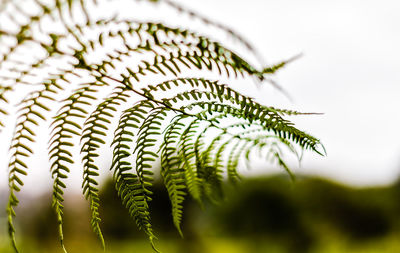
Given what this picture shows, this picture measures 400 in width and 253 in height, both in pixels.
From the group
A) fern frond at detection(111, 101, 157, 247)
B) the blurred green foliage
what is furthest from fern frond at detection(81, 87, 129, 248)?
the blurred green foliage

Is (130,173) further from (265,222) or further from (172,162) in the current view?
(265,222)

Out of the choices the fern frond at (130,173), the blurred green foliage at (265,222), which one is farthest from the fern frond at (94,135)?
the blurred green foliage at (265,222)

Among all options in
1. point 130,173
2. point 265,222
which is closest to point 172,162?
point 130,173

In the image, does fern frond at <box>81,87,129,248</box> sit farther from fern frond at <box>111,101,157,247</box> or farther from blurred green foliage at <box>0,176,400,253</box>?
blurred green foliage at <box>0,176,400,253</box>

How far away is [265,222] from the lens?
14797 millimetres

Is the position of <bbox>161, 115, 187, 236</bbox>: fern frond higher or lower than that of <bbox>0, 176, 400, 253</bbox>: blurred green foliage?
lower

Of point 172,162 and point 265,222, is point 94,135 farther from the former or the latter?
point 265,222

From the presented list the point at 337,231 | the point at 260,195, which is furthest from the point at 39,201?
the point at 337,231

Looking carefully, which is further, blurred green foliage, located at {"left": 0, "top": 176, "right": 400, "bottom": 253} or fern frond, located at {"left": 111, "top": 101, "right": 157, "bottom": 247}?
blurred green foliage, located at {"left": 0, "top": 176, "right": 400, "bottom": 253}

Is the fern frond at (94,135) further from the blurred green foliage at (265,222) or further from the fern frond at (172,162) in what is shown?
the blurred green foliage at (265,222)

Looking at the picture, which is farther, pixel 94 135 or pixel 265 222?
pixel 265 222

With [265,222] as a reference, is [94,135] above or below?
below

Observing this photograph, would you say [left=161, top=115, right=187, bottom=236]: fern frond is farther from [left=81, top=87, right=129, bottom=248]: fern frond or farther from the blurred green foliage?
the blurred green foliage

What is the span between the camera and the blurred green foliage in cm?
1423
